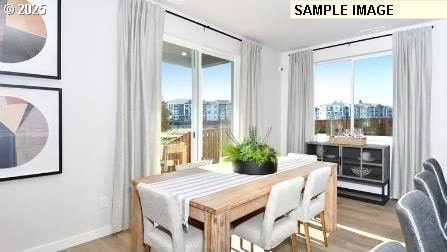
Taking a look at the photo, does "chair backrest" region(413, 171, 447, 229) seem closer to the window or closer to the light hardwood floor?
the light hardwood floor

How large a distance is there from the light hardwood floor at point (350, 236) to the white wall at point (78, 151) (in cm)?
22

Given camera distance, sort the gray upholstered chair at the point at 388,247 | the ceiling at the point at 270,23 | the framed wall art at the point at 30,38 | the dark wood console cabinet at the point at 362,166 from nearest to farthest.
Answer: the gray upholstered chair at the point at 388,247, the framed wall art at the point at 30,38, the ceiling at the point at 270,23, the dark wood console cabinet at the point at 362,166

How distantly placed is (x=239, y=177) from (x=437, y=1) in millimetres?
3283

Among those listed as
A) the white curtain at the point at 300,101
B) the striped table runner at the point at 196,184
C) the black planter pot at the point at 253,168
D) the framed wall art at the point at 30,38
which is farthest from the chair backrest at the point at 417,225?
the white curtain at the point at 300,101

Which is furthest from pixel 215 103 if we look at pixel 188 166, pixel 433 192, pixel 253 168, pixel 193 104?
pixel 433 192

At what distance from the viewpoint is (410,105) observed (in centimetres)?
383

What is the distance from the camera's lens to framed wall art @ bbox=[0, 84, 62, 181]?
2182 millimetres

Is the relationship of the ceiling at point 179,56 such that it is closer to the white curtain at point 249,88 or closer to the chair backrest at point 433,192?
the white curtain at point 249,88

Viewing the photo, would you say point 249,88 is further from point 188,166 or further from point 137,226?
point 137,226

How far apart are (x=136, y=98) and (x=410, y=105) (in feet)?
12.3

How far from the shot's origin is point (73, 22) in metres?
2.57

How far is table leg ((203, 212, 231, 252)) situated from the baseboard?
1.72 m

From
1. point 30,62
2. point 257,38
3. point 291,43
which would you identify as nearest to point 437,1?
point 291,43

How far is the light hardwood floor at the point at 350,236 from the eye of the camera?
8.39 ft
